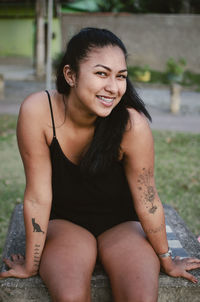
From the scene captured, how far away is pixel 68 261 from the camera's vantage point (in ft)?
5.66

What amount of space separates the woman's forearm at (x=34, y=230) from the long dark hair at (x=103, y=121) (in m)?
0.31

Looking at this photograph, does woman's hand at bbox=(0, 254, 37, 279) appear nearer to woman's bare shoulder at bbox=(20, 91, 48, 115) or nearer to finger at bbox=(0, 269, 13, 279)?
finger at bbox=(0, 269, 13, 279)

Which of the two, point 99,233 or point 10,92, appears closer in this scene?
point 99,233

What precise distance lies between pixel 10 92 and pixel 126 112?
9.54m

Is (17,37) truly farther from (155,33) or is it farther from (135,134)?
(135,134)

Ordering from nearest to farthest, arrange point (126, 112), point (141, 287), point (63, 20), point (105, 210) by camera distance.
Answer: point (141, 287) → point (126, 112) → point (105, 210) → point (63, 20)

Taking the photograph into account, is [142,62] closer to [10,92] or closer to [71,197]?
[10,92]

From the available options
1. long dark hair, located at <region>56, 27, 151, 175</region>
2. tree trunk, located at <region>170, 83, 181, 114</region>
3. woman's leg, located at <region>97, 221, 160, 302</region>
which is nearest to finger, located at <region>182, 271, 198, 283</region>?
woman's leg, located at <region>97, 221, 160, 302</region>

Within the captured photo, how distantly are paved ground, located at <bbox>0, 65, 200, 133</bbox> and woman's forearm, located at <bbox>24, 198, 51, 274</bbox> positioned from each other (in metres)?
4.59

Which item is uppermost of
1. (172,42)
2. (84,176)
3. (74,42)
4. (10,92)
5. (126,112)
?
(74,42)

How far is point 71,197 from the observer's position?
2.02m

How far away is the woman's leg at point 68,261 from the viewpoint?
5.27 ft

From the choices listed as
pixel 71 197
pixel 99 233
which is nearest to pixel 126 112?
pixel 71 197

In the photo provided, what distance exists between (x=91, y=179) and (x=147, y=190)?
0.31 metres
